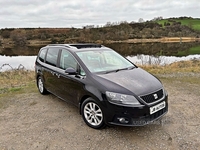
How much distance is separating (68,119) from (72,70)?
1.18m

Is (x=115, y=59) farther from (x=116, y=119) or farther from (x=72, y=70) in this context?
(x=116, y=119)

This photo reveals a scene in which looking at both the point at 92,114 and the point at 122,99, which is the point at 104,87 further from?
the point at 92,114

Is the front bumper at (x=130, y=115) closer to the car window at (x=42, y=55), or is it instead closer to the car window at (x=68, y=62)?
the car window at (x=68, y=62)

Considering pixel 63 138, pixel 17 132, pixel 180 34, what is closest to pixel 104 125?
pixel 63 138

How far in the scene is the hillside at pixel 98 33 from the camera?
1753 inches

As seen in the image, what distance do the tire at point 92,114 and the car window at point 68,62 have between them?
0.68 meters

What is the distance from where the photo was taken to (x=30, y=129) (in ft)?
13.3

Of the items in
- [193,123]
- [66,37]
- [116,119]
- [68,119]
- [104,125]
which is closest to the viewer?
[116,119]

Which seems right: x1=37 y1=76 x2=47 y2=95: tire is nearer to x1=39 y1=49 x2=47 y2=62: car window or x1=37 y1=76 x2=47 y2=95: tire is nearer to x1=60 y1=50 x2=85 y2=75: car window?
x1=39 y1=49 x2=47 y2=62: car window

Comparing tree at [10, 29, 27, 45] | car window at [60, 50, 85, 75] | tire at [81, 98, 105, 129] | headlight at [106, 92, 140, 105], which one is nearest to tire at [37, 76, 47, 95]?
car window at [60, 50, 85, 75]

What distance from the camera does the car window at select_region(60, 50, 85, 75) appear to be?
4.27 metres

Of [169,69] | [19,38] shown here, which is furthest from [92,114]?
[19,38]

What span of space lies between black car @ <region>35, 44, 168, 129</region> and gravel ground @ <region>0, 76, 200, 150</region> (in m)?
0.33

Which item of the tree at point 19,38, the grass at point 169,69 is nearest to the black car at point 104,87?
the grass at point 169,69
